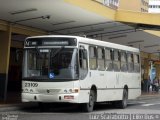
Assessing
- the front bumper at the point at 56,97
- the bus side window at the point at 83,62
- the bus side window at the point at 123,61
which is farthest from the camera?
the bus side window at the point at 123,61

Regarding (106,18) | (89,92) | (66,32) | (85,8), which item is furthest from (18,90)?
(89,92)

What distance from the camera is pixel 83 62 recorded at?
61.1ft

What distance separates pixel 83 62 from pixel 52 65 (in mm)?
1299

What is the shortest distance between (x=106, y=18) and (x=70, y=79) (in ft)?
29.4

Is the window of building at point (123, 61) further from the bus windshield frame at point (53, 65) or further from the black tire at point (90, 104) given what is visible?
the bus windshield frame at point (53, 65)

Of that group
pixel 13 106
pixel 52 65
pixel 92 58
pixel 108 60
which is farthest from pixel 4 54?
pixel 52 65

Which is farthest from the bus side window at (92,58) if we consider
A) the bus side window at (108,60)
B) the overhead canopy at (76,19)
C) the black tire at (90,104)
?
the overhead canopy at (76,19)

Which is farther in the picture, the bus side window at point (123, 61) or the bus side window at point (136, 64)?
the bus side window at point (136, 64)

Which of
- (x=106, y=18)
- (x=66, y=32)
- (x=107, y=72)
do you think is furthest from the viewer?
(x=66, y=32)

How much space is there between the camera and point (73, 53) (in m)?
18.1

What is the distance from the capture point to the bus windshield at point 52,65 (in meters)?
18.0

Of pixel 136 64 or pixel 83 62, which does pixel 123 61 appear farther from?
pixel 83 62

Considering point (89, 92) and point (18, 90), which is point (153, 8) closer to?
point (18, 90)

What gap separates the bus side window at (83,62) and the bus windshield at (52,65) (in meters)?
0.35
